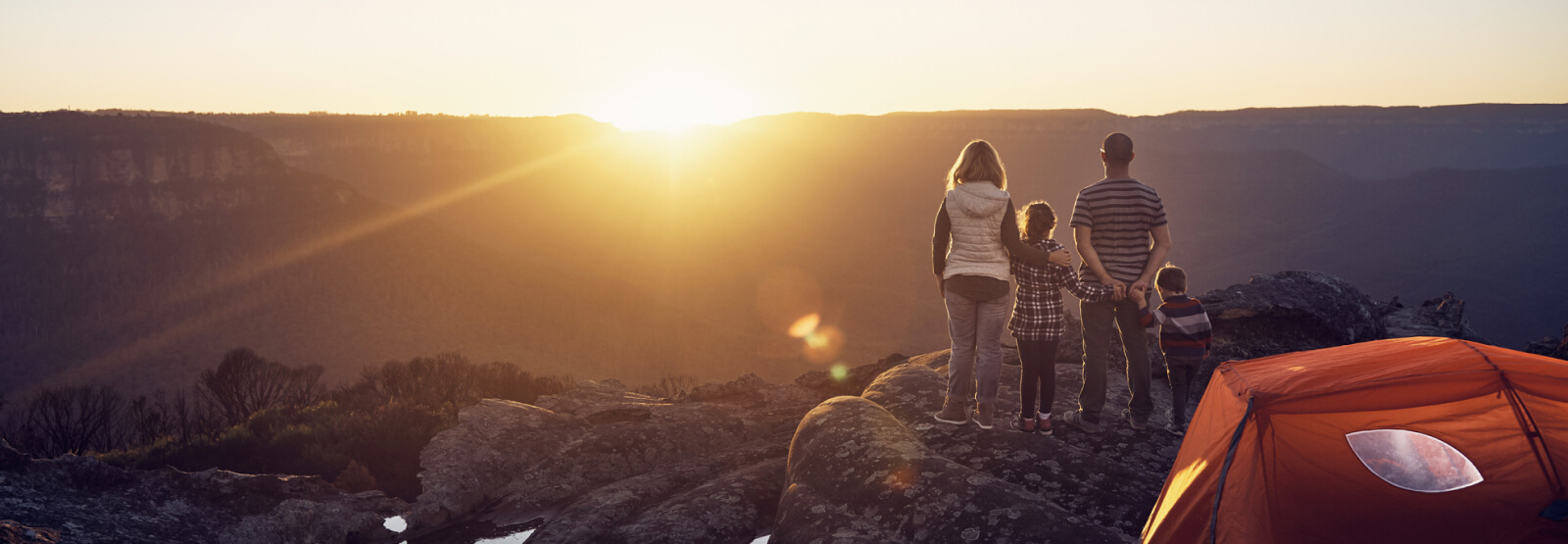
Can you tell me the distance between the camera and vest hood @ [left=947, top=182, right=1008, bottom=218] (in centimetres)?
495

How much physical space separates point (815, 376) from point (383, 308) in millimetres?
46481

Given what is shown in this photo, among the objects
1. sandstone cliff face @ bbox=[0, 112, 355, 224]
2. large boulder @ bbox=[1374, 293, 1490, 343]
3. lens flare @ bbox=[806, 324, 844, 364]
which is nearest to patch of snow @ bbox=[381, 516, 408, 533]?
large boulder @ bbox=[1374, 293, 1490, 343]

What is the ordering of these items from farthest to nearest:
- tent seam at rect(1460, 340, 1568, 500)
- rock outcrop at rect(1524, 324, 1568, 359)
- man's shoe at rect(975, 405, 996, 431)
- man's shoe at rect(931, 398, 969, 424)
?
1. rock outcrop at rect(1524, 324, 1568, 359)
2. man's shoe at rect(931, 398, 969, 424)
3. man's shoe at rect(975, 405, 996, 431)
4. tent seam at rect(1460, 340, 1568, 500)

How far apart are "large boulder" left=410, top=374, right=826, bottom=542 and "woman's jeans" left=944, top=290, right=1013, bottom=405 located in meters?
1.70

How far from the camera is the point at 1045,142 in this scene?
298 ft

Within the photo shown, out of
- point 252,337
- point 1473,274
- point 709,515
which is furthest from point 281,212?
point 1473,274

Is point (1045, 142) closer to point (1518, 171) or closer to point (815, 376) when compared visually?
point (1518, 171)

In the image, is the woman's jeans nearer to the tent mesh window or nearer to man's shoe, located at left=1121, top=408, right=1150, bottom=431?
man's shoe, located at left=1121, top=408, right=1150, bottom=431

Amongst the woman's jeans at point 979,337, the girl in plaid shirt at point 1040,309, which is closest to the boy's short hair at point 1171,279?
the girl in plaid shirt at point 1040,309

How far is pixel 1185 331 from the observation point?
5.32 m

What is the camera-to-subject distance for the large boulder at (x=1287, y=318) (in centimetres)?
816

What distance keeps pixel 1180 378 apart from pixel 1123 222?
4.06ft

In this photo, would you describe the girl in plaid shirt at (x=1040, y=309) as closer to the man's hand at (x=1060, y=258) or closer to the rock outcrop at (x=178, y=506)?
the man's hand at (x=1060, y=258)

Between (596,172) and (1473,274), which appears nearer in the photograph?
(1473,274)
